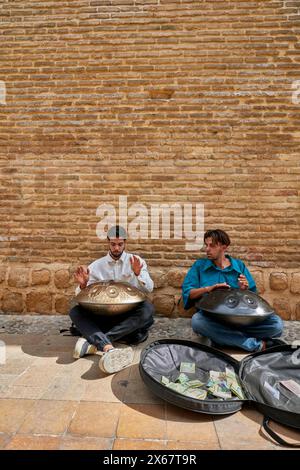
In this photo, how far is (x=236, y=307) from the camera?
2756 millimetres

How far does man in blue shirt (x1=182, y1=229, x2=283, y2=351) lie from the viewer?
2.92 meters

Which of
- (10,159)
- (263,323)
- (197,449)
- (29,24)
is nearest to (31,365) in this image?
(197,449)

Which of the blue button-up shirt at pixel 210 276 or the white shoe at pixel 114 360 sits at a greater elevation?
the blue button-up shirt at pixel 210 276

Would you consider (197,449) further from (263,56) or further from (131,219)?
(263,56)

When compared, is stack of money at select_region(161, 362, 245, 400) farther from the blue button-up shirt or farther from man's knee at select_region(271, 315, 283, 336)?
the blue button-up shirt

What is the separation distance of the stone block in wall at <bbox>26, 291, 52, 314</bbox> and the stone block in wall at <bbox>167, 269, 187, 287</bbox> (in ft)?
5.60

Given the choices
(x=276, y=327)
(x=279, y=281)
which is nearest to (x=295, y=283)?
(x=279, y=281)

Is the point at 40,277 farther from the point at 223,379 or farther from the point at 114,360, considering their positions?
the point at 223,379

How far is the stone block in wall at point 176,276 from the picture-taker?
13.4 feet

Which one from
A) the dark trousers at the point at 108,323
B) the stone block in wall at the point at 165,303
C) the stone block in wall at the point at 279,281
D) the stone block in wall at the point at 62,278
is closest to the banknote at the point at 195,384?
the dark trousers at the point at 108,323

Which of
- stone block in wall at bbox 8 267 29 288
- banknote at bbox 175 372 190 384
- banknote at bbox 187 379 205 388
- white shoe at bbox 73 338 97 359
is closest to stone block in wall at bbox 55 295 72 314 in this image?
stone block in wall at bbox 8 267 29 288

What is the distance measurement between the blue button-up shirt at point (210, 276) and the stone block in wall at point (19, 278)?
89.8 inches

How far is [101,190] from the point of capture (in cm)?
420

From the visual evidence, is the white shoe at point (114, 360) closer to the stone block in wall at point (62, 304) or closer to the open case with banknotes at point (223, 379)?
the open case with banknotes at point (223, 379)
